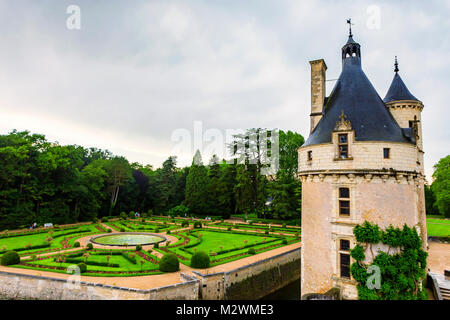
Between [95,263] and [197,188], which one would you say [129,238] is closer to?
[95,263]

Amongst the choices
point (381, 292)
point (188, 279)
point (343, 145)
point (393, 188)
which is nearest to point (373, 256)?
point (381, 292)

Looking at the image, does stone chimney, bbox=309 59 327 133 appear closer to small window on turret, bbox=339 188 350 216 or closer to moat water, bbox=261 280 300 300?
small window on turret, bbox=339 188 350 216

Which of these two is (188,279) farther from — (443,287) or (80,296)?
(443,287)

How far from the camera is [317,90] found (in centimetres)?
1631

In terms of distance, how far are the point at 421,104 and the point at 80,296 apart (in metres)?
23.1

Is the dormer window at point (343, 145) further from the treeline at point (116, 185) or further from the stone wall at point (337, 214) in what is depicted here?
the treeline at point (116, 185)

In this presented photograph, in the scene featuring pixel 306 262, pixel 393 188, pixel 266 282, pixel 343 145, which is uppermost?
pixel 343 145

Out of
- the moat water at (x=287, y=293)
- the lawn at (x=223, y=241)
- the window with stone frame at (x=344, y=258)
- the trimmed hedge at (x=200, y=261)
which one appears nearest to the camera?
the window with stone frame at (x=344, y=258)

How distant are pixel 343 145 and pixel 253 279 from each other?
12.0m

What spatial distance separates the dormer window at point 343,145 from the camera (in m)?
13.2

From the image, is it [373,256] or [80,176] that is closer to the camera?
[373,256]

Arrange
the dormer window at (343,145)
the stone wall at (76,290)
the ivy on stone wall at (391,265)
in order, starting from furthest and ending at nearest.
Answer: the stone wall at (76,290) → the dormer window at (343,145) → the ivy on stone wall at (391,265)

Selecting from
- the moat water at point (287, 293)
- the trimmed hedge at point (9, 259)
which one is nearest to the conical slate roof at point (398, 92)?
the moat water at point (287, 293)

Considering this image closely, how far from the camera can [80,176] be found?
42.6m
